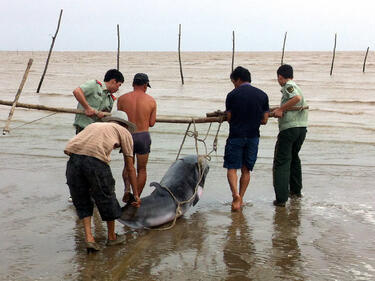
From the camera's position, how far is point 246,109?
621cm

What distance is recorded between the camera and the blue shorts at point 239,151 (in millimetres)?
6316

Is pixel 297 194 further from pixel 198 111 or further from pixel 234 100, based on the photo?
pixel 198 111

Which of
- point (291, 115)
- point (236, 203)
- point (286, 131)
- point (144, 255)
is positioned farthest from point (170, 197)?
point (291, 115)

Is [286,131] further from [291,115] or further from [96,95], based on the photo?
[96,95]

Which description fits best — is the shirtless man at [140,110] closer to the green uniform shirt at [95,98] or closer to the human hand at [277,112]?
the green uniform shirt at [95,98]

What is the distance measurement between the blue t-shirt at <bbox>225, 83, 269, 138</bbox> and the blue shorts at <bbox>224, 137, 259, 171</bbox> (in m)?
0.06

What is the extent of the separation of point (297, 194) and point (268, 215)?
1110 mm

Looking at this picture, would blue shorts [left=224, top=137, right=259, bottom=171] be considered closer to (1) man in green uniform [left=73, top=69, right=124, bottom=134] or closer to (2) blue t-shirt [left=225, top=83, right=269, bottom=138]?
(2) blue t-shirt [left=225, top=83, right=269, bottom=138]

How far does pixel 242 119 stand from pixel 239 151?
15.8 inches

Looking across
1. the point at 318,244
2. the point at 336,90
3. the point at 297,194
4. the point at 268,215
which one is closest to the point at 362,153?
the point at 297,194

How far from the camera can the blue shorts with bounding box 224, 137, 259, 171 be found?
632 centimetres

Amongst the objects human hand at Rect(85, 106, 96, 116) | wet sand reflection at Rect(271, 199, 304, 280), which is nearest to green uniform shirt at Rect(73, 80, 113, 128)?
human hand at Rect(85, 106, 96, 116)

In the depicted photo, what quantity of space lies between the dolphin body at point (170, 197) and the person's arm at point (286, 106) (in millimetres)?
1099

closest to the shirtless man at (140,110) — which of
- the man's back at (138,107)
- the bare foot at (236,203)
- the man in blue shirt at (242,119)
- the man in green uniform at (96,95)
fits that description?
the man's back at (138,107)
